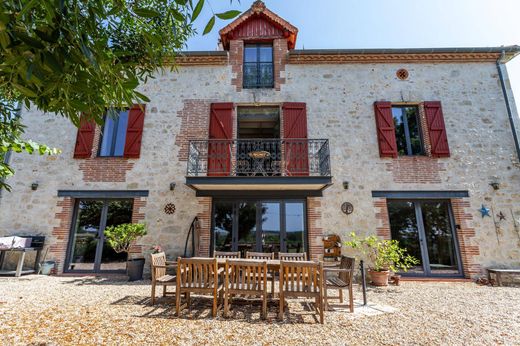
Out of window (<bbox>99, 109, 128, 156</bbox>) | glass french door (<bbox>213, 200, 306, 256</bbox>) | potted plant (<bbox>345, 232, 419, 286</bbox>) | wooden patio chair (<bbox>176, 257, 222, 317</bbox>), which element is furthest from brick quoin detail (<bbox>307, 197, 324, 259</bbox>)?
window (<bbox>99, 109, 128, 156</bbox>)

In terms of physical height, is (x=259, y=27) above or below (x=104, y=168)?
above

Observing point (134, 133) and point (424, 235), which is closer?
point (424, 235)

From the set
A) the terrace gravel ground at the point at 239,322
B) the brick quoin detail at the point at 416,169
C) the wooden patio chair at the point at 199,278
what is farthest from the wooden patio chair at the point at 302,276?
the brick quoin detail at the point at 416,169

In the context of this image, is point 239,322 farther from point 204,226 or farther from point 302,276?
point 204,226

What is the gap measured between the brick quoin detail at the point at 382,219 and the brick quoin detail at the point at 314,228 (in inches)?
63.4

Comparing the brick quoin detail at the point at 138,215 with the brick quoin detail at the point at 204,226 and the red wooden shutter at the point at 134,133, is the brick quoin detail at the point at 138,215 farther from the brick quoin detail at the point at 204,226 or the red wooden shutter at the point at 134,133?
the brick quoin detail at the point at 204,226

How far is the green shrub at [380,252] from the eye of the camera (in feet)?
20.2

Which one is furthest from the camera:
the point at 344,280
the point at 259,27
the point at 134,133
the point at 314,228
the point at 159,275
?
the point at 259,27

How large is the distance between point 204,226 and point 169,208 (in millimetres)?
1144

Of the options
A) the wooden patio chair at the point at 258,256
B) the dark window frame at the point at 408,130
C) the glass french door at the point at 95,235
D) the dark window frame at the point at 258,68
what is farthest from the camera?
the dark window frame at the point at 258,68

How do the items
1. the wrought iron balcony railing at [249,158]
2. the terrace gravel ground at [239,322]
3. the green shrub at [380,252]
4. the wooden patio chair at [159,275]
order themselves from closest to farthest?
the terrace gravel ground at [239,322]
the wooden patio chair at [159,275]
the green shrub at [380,252]
the wrought iron balcony railing at [249,158]

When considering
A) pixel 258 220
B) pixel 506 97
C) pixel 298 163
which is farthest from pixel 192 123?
pixel 506 97

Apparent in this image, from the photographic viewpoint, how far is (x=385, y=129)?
7746mm

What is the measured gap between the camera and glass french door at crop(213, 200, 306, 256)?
7.20 m
